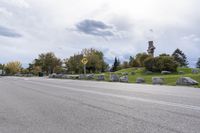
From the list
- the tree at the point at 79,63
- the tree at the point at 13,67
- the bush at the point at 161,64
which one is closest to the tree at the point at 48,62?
the tree at the point at 79,63

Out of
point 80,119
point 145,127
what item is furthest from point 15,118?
point 145,127

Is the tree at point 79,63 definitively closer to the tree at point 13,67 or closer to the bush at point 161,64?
the bush at point 161,64

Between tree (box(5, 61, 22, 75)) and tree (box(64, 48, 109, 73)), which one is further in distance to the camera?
tree (box(5, 61, 22, 75))

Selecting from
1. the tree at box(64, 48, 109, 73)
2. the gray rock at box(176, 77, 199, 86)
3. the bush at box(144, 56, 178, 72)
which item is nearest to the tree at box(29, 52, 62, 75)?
the tree at box(64, 48, 109, 73)

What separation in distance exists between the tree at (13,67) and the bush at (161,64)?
113074 millimetres

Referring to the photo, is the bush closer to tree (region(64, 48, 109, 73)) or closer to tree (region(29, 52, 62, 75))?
tree (region(64, 48, 109, 73))

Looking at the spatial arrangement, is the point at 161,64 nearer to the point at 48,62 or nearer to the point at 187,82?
the point at 187,82

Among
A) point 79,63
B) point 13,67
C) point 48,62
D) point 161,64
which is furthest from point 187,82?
point 13,67

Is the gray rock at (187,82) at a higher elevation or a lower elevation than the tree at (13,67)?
lower

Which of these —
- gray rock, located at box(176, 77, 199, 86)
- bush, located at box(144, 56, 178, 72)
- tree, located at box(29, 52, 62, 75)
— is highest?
tree, located at box(29, 52, 62, 75)

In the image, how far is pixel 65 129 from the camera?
24.2ft

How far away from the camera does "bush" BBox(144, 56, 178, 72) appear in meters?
63.9

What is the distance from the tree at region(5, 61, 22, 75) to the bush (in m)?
113

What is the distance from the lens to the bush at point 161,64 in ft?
210
